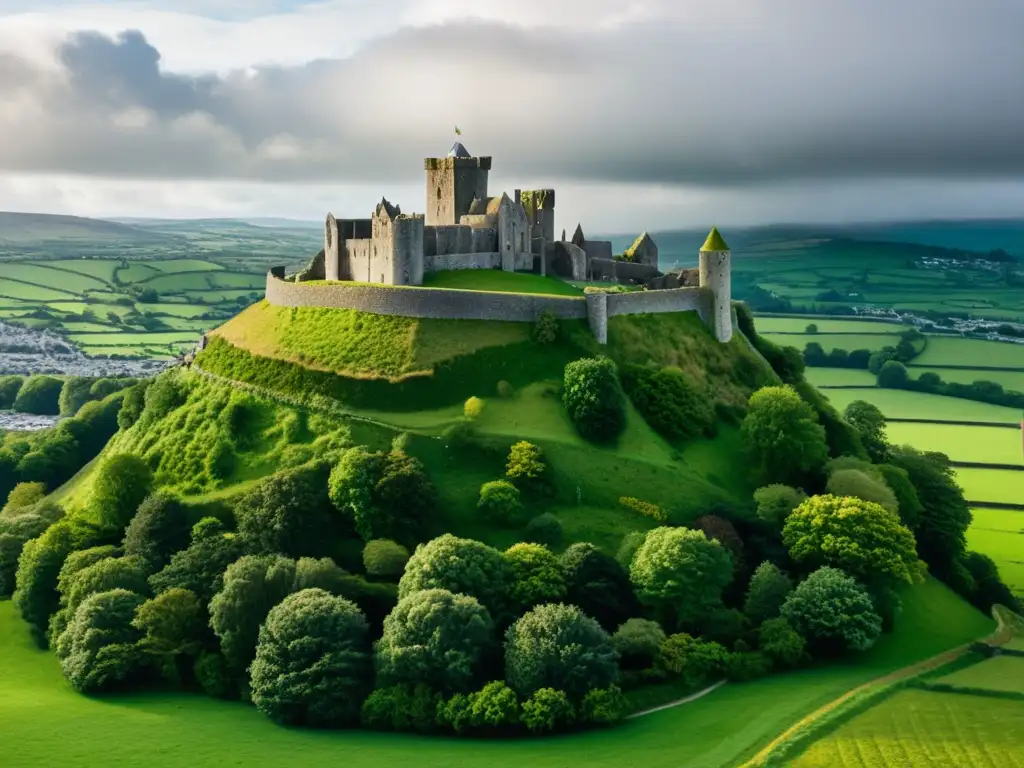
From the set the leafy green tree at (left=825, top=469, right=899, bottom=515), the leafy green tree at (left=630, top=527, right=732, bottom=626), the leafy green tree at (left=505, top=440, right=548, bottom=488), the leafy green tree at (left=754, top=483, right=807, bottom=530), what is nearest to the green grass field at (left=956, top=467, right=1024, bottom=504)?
the leafy green tree at (left=825, top=469, right=899, bottom=515)

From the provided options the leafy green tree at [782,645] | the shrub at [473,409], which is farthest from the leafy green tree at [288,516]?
the leafy green tree at [782,645]

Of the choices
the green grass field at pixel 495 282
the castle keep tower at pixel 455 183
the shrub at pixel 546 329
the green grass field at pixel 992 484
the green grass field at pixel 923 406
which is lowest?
the green grass field at pixel 992 484

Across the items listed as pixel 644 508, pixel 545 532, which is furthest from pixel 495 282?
pixel 545 532

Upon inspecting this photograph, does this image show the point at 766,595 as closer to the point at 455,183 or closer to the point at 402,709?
the point at 402,709

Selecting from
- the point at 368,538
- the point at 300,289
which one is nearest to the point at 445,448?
the point at 368,538

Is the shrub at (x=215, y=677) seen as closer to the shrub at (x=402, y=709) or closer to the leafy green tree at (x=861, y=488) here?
the shrub at (x=402, y=709)

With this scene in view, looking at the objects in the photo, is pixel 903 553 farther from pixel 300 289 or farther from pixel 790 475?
pixel 300 289
